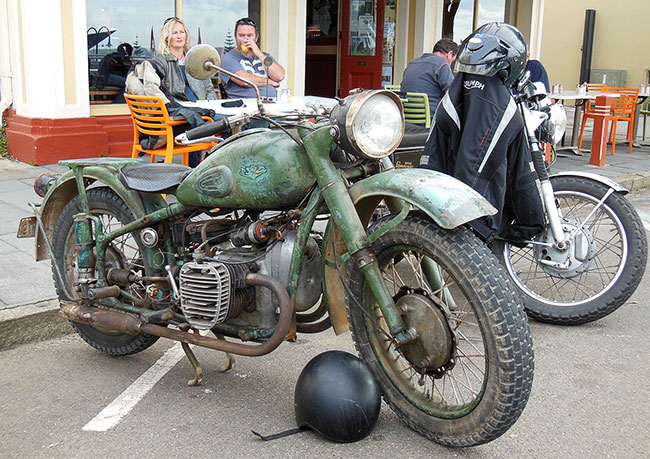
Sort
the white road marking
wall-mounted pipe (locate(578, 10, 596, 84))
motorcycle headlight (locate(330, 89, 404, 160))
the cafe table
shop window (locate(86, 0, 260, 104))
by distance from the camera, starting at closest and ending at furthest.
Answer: motorcycle headlight (locate(330, 89, 404, 160)) < the white road marking < shop window (locate(86, 0, 260, 104)) < the cafe table < wall-mounted pipe (locate(578, 10, 596, 84))

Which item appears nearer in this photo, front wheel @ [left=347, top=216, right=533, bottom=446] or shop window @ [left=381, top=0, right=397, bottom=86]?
front wheel @ [left=347, top=216, right=533, bottom=446]

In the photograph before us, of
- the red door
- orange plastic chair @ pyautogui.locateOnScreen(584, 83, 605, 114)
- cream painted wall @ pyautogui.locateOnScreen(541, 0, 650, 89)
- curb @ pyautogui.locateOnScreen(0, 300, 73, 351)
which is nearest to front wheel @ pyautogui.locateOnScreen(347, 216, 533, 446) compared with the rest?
curb @ pyautogui.locateOnScreen(0, 300, 73, 351)

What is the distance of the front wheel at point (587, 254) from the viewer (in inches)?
171

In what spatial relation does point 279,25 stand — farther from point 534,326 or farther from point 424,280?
point 424,280

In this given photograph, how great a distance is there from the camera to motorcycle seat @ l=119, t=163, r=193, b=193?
131 inches

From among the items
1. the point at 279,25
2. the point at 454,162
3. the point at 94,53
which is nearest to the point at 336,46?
the point at 279,25

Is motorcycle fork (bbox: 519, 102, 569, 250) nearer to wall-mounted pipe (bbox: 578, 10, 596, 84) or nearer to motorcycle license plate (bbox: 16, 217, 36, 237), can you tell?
motorcycle license plate (bbox: 16, 217, 36, 237)

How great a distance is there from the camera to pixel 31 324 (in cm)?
408

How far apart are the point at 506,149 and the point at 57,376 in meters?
2.61

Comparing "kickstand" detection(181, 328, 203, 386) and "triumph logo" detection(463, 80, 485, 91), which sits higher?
"triumph logo" detection(463, 80, 485, 91)

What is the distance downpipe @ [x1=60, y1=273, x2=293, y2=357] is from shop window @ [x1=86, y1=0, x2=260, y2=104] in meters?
5.64

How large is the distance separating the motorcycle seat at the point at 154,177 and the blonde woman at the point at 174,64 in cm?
391

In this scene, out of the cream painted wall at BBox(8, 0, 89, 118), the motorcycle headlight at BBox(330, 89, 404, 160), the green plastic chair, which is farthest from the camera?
the cream painted wall at BBox(8, 0, 89, 118)

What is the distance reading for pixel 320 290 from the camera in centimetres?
320
